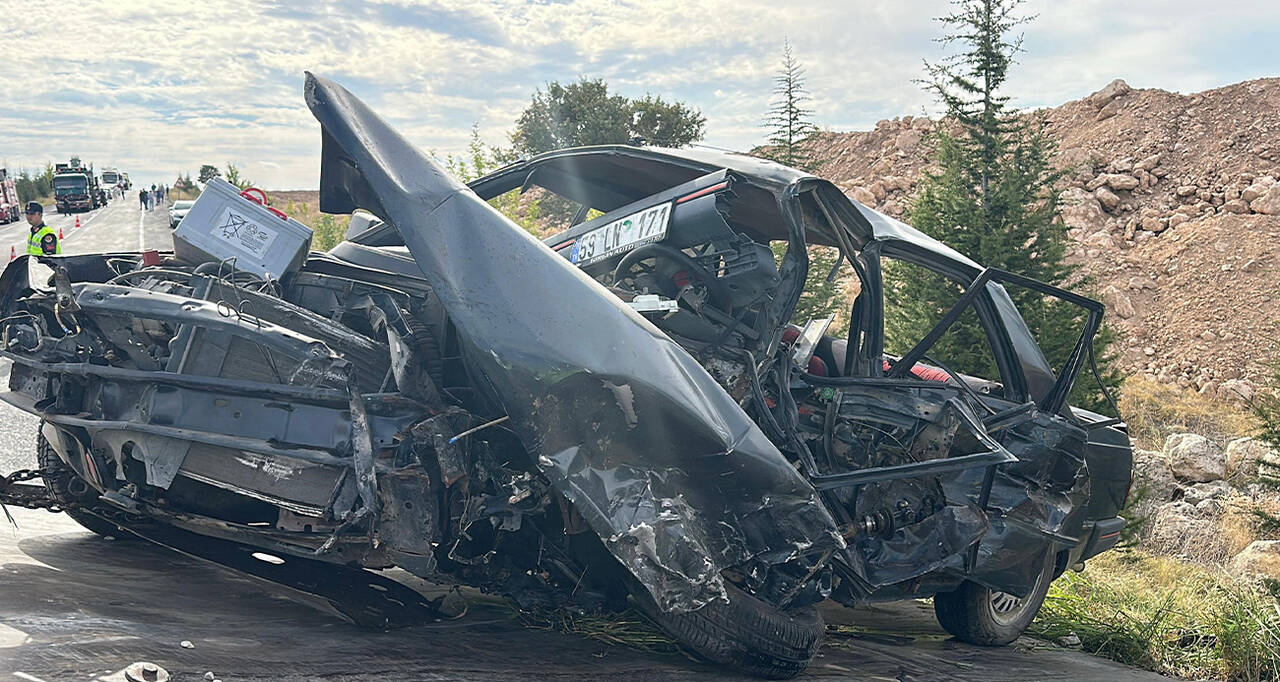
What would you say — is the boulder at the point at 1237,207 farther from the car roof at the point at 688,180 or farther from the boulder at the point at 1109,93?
the car roof at the point at 688,180

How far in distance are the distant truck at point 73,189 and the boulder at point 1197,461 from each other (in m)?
54.4

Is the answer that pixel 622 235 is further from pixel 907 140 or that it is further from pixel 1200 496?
pixel 907 140

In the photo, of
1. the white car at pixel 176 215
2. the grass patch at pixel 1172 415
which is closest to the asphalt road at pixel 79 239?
the white car at pixel 176 215

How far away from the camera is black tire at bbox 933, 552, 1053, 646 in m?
4.68

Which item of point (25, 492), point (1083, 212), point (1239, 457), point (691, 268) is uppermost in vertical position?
point (1083, 212)

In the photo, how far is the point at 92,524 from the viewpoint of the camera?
4562mm

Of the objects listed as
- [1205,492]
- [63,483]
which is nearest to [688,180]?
[63,483]

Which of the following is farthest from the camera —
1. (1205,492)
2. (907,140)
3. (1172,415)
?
(907,140)

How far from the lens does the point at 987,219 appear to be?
14.3 m

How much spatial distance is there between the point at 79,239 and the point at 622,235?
4110 cm

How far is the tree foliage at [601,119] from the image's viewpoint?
33.6 m

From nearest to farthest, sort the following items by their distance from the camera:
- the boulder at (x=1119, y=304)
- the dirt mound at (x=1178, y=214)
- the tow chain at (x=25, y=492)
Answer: the tow chain at (x=25, y=492), the dirt mound at (x=1178, y=214), the boulder at (x=1119, y=304)

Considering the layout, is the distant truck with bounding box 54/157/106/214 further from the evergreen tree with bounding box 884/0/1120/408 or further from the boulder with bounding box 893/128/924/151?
the evergreen tree with bounding box 884/0/1120/408

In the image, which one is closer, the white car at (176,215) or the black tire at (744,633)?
the black tire at (744,633)
